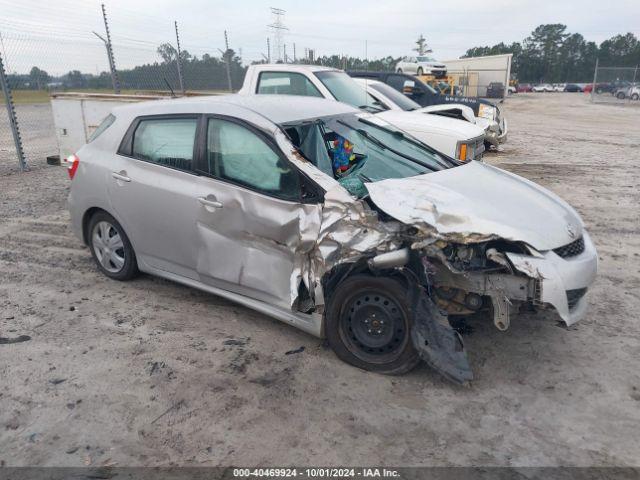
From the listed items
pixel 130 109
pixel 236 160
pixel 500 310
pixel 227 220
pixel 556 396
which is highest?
pixel 130 109

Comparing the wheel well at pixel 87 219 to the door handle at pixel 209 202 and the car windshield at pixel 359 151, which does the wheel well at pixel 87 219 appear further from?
the car windshield at pixel 359 151

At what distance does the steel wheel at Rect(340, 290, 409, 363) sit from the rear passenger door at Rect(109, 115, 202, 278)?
1.42 metres

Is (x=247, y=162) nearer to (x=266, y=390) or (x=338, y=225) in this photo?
(x=338, y=225)

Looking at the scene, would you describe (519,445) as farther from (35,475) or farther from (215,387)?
(35,475)

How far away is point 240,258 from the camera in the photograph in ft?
12.0

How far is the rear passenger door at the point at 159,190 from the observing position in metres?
3.92

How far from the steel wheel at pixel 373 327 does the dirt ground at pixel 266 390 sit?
17 centimetres

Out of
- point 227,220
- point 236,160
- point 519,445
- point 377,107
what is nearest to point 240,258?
point 227,220

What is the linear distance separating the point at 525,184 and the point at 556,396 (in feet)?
5.62

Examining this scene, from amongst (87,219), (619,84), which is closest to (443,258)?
(87,219)

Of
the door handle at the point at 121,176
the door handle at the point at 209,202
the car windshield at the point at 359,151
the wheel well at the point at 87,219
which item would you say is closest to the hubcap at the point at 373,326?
the car windshield at the point at 359,151

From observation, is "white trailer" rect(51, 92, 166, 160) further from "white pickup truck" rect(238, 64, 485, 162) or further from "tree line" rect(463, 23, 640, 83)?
"tree line" rect(463, 23, 640, 83)

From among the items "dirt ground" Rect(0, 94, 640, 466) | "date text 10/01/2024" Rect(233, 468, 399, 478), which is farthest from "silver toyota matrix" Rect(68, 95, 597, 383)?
"date text 10/01/2024" Rect(233, 468, 399, 478)

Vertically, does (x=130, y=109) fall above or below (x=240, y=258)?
above
